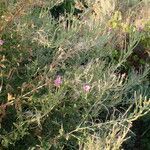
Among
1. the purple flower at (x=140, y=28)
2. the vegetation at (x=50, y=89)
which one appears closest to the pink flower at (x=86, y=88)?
the vegetation at (x=50, y=89)

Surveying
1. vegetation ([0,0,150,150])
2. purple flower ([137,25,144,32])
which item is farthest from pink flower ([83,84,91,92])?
purple flower ([137,25,144,32])

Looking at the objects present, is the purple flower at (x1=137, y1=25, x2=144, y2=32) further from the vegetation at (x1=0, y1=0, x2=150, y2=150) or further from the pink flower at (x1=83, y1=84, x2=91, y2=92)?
the pink flower at (x1=83, y1=84, x2=91, y2=92)

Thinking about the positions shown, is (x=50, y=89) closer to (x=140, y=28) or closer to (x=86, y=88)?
(x=86, y=88)

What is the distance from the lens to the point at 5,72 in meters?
2.79

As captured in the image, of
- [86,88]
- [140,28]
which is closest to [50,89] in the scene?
[86,88]

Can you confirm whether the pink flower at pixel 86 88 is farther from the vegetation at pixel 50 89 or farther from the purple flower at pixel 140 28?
the purple flower at pixel 140 28

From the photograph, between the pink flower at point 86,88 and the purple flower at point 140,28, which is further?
the purple flower at point 140,28

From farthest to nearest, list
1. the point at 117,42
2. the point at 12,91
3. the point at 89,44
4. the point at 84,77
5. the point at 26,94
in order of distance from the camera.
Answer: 1. the point at 117,42
2. the point at 89,44
3. the point at 84,77
4. the point at 12,91
5. the point at 26,94

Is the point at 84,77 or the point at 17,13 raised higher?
the point at 17,13

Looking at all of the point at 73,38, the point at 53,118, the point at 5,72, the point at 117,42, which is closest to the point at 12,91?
the point at 5,72

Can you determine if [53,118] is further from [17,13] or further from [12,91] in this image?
[17,13]

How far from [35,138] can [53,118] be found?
0.55ft

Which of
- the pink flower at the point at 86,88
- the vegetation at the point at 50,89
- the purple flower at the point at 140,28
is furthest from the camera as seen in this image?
the purple flower at the point at 140,28

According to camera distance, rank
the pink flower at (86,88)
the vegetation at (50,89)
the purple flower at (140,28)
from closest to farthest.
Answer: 1. the vegetation at (50,89)
2. the pink flower at (86,88)
3. the purple flower at (140,28)
